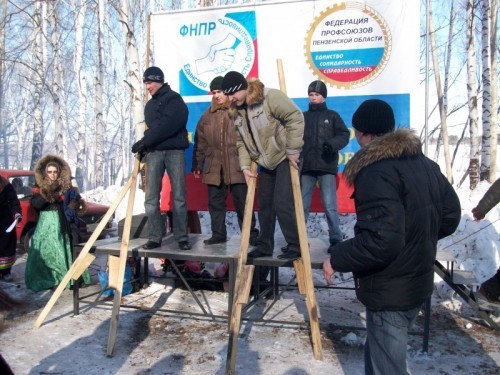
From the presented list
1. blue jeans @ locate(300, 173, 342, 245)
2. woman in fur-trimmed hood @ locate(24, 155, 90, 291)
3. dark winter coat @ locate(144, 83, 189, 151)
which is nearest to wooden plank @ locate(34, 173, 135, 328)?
dark winter coat @ locate(144, 83, 189, 151)

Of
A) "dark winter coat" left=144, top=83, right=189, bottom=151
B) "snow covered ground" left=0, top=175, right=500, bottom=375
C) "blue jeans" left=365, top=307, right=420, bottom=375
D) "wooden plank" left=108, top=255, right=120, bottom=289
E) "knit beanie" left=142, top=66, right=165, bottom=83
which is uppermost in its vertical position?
"knit beanie" left=142, top=66, right=165, bottom=83

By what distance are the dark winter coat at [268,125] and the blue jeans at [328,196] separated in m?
1.02

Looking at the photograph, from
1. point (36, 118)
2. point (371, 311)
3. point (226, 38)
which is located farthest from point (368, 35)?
point (36, 118)

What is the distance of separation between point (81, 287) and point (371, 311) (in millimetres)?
5284

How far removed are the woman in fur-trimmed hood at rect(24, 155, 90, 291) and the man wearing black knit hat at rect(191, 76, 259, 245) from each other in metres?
2.10

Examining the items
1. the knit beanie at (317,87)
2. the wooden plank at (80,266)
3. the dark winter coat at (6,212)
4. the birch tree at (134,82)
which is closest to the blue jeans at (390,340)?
the knit beanie at (317,87)

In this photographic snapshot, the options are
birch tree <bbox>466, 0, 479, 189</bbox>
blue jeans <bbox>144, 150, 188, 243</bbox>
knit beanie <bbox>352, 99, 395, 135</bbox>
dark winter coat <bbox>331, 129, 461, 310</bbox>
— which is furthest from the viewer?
birch tree <bbox>466, 0, 479, 189</bbox>

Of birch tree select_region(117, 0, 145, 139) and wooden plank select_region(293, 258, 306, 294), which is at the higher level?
birch tree select_region(117, 0, 145, 139)

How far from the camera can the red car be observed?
27.8 ft

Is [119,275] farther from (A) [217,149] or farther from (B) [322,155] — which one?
(B) [322,155]

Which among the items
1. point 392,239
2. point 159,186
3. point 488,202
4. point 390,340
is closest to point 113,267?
point 159,186

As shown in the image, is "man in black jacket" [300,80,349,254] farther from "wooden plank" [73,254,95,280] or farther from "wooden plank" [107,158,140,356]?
"wooden plank" [73,254,95,280]

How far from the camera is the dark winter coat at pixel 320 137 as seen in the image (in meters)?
5.11

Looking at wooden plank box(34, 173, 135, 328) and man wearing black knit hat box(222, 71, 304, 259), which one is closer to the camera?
man wearing black knit hat box(222, 71, 304, 259)
